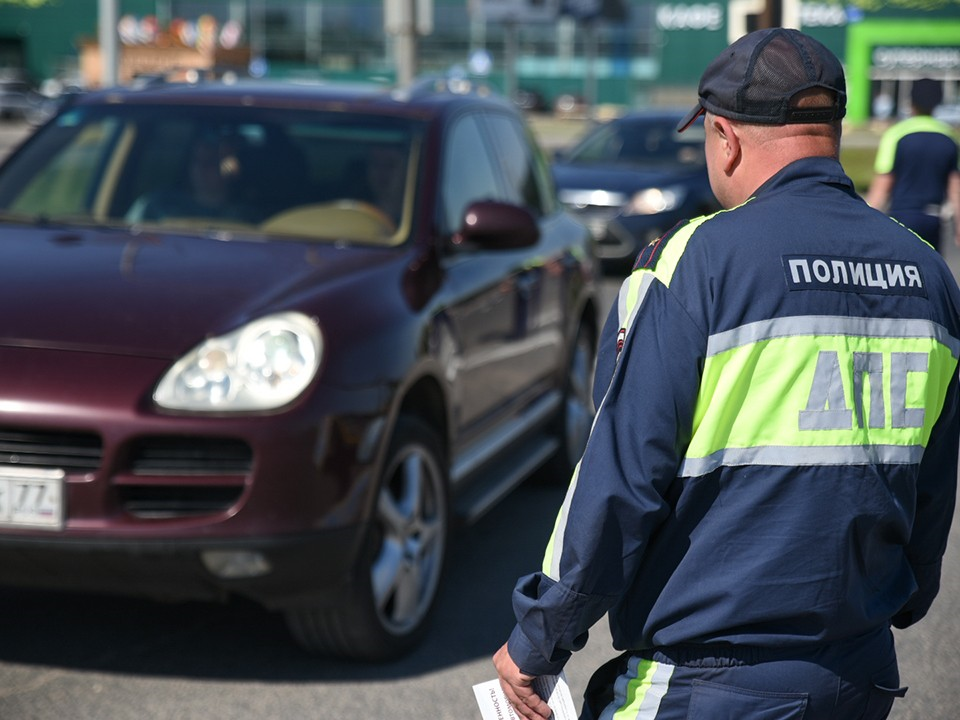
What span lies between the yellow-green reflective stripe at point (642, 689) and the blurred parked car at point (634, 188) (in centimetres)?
1134

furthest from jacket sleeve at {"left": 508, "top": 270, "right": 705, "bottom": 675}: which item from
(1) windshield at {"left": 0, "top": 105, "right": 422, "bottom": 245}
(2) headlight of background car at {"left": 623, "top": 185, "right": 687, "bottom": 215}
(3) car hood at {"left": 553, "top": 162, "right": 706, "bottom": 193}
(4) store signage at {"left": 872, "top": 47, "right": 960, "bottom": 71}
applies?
(4) store signage at {"left": 872, "top": 47, "right": 960, "bottom": 71}

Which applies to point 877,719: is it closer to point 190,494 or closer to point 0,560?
point 190,494

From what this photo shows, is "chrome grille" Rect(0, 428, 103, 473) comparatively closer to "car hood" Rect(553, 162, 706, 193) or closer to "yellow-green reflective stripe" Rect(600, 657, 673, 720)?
"yellow-green reflective stripe" Rect(600, 657, 673, 720)

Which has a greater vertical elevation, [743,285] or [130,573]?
[743,285]

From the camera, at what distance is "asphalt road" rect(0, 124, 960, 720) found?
3.99m

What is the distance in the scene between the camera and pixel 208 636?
179 inches

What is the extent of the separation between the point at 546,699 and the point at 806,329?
0.68m

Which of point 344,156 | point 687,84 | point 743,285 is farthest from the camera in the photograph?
point 687,84

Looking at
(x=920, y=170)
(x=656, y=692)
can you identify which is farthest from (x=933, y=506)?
(x=920, y=170)

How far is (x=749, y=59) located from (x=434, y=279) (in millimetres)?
2654

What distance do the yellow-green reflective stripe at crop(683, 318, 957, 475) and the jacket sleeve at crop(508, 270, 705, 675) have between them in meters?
0.03

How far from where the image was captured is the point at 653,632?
2.13 metres

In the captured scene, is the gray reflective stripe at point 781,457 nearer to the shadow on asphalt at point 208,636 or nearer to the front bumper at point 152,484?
the front bumper at point 152,484

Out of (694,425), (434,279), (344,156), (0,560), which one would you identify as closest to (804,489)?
(694,425)
